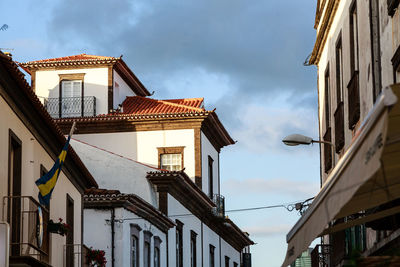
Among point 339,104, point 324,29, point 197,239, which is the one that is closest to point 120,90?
point 197,239

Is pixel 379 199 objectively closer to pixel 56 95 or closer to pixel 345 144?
pixel 345 144

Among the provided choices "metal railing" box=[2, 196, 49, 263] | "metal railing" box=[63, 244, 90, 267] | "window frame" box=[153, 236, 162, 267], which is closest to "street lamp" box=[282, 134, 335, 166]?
"metal railing" box=[2, 196, 49, 263]

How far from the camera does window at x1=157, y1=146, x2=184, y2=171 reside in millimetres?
45219

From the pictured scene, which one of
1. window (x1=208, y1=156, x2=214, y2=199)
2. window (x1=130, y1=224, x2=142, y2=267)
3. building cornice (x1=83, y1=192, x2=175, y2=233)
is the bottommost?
window (x1=130, y1=224, x2=142, y2=267)

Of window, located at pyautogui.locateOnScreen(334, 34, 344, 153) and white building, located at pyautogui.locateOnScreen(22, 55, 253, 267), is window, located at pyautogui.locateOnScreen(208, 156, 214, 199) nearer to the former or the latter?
white building, located at pyautogui.locateOnScreen(22, 55, 253, 267)

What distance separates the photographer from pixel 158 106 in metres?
46.1

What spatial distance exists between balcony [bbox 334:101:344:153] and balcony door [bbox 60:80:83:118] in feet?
74.2

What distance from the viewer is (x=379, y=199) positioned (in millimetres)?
9797

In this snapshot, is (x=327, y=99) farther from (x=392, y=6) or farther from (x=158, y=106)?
(x=158, y=106)

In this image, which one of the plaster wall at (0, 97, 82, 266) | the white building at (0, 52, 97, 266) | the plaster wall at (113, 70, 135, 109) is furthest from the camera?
the plaster wall at (113, 70, 135, 109)

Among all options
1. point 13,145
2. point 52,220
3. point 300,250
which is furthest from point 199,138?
point 300,250

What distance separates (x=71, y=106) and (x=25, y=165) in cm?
2336

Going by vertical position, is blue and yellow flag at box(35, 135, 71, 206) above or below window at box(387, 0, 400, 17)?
below

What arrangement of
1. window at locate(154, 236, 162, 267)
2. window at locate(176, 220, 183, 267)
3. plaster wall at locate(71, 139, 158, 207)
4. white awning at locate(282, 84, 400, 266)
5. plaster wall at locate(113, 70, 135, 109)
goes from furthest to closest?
plaster wall at locate(113, 70, 135, 109)
window at locate(176, 220, 183, 267)
plaster wall at locate(71, 139, 158, 207)
window at locate(154, 236, 162, 267)
white awning at locate(282, 84, 400, 266)
